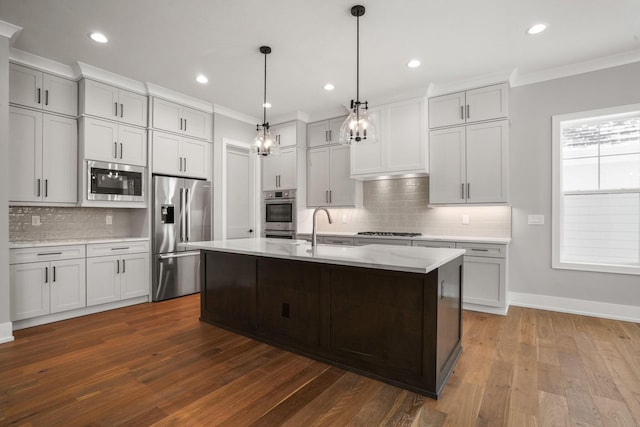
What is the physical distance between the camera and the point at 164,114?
4648 mm

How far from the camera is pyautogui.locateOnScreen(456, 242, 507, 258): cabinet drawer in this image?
151 inches

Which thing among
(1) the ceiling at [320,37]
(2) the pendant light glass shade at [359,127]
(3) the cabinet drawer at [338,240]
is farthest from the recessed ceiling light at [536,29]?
(3) the cabinet drawer at [338,240]

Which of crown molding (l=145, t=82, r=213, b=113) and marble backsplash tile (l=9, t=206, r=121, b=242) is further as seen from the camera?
crown molding (l=145, t=82, r=213, b=113)

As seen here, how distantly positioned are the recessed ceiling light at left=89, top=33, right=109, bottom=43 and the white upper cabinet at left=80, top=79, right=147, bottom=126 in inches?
32.8

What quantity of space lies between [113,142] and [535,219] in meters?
5.37

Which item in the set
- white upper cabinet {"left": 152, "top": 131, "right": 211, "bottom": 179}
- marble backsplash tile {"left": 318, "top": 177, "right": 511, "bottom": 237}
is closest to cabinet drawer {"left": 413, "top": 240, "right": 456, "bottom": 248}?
marble backsplash tile {"left": 318, "top": 177, "right": 511, "bottom": 237}

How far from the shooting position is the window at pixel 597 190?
12.1 ft

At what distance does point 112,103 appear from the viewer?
414 cm

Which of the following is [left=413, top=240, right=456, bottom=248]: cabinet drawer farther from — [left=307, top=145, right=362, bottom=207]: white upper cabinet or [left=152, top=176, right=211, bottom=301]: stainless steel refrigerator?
[left=152, top=176, right=211, bottom=301]: stainless steel refrigerator

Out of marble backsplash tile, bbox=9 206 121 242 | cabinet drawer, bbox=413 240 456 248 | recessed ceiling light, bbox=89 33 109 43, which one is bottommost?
cabinet drawer, bbox=413 240 456 248

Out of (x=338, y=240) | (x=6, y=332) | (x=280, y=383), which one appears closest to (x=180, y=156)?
(x=338, y=240)

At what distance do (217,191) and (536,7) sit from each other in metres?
4.54

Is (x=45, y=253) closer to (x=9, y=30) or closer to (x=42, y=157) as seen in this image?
(x=42, y=157)

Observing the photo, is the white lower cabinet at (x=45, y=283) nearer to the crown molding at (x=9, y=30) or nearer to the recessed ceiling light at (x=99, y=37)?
the crown molding at (x=9, y=30)
